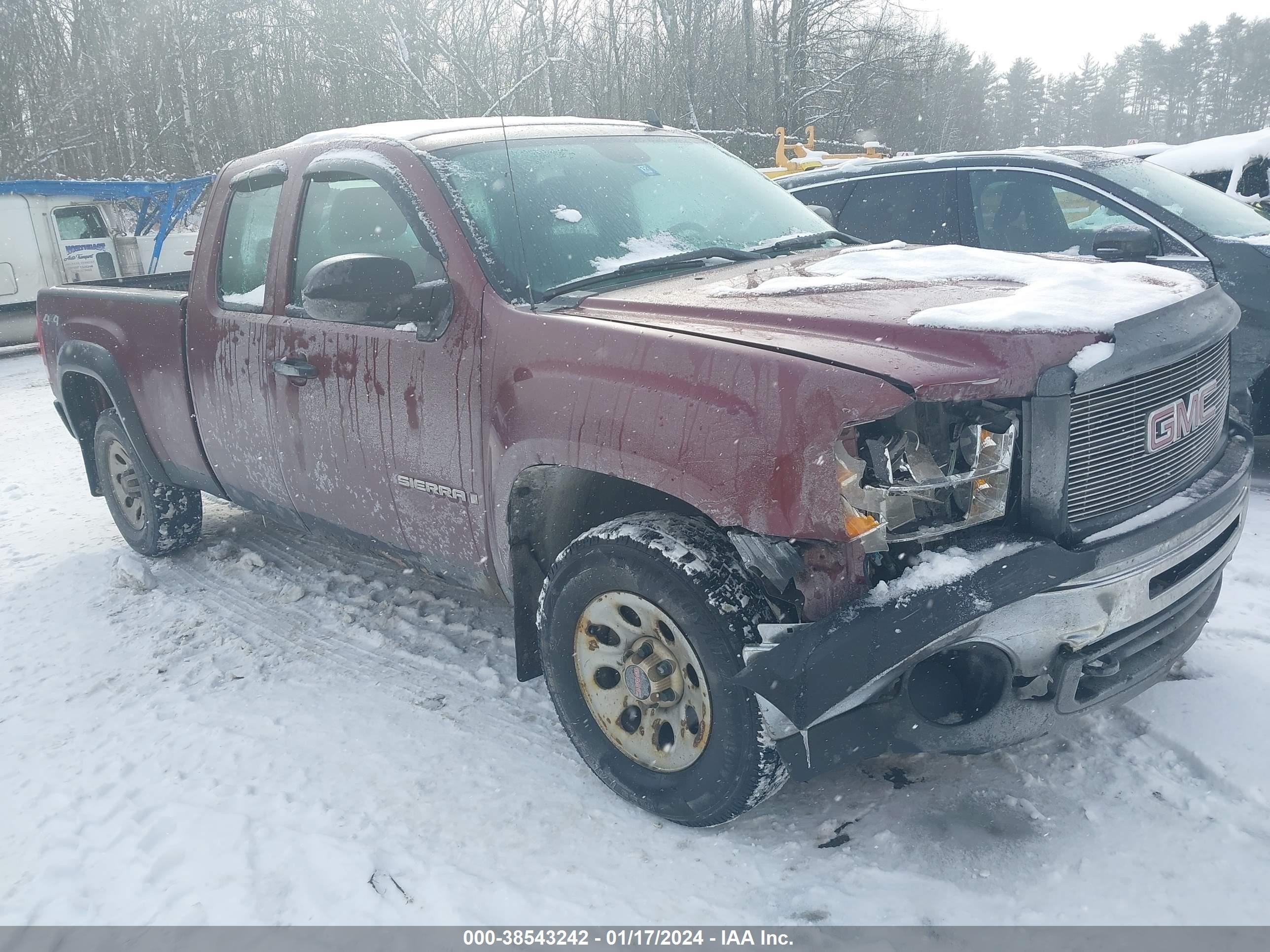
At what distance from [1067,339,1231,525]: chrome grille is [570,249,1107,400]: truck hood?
16 cm

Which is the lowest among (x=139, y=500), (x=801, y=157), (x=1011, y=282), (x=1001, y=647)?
(x=139, y=500)

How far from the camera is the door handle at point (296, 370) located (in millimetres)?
3443

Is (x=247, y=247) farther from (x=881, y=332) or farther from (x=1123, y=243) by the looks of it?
(x=1123, y=243)

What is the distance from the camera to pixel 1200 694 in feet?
9.98

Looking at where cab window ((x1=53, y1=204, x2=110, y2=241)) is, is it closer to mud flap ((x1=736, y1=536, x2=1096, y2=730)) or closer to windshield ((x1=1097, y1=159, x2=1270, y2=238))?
windshield ((x1=1097, y1=159, x2=1270, y2=238))

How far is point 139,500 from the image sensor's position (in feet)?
17.2

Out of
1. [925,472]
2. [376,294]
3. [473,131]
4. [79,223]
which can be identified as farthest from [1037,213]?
[79,223]

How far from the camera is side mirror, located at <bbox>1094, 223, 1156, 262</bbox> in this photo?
4.27 meters

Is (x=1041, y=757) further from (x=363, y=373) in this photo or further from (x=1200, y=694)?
(x=363, y=373)

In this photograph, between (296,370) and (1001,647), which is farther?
(296,370)

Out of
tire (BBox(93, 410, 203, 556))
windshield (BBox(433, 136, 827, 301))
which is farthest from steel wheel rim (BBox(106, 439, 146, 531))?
windshield (BBox(433, 136, 827, 301))

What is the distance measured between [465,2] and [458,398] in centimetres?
1798

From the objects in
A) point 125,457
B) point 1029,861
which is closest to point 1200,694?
point 1029,861
